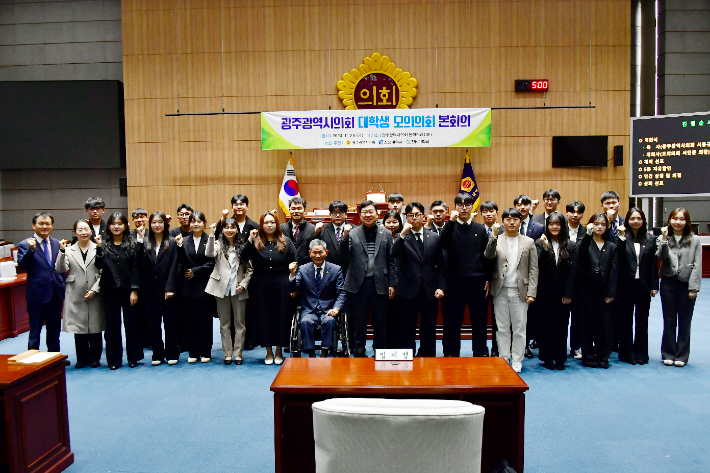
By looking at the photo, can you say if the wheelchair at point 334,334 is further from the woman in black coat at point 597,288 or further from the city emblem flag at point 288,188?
the city emblem flag at point 288,188

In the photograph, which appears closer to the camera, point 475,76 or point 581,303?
point 581,303

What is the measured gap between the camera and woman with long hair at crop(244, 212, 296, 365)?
4355 millimetres

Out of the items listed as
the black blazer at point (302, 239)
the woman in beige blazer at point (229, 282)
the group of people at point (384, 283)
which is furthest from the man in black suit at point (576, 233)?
the woman in beige blazer at point (229, 282)

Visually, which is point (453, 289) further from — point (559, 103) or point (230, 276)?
point (559, 103)

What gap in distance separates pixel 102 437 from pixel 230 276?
1.73 metres

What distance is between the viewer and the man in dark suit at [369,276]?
411 cm

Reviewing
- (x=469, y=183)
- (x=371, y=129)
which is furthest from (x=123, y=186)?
(x=469, y=183)

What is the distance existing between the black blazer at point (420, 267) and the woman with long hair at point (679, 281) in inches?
77.8

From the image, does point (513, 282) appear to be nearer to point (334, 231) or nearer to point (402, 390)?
point (334, 231)

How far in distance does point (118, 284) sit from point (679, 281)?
16.2ft

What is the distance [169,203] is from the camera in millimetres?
8586

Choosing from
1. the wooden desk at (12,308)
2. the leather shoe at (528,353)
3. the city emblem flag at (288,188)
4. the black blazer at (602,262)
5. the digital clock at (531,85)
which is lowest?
the leather shoe at (528,353)

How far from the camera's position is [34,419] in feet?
8.04

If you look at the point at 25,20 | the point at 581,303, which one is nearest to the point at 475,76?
the point at 581,303
